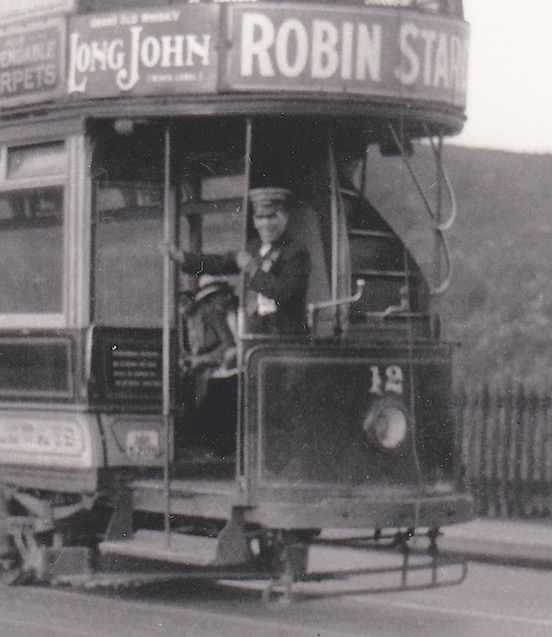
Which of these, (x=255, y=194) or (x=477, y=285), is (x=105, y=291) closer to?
(x=255, y=194)

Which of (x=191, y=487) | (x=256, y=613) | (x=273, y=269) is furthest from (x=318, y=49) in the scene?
(x=256, y=613)

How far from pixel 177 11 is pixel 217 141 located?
1.23 metres

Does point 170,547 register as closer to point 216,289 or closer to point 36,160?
point 216,289

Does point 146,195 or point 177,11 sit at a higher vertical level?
point 177,11

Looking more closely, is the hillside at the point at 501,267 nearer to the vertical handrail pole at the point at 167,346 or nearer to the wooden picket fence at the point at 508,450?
the wooden picket fence at the point at 508,450

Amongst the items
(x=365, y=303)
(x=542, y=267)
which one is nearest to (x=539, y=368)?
(x=542, y=267)

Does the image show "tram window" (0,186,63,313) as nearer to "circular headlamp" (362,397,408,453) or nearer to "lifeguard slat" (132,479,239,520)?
"lifeguard slat" (132,479,239,520)

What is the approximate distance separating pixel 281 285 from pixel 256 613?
207cm

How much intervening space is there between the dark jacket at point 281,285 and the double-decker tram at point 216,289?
0.02m

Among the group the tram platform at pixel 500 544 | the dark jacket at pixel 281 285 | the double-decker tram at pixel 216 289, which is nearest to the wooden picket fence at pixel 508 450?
the tram platform at pixel 500 544

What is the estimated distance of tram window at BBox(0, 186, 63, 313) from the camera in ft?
37.0

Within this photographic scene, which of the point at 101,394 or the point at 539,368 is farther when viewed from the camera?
the point at 539,368

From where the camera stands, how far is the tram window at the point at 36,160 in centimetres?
1125

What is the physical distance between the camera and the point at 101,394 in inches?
435
